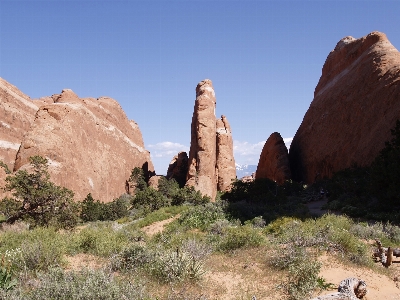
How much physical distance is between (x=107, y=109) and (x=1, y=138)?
15652mm

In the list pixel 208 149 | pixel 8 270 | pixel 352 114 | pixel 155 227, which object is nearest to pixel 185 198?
pixel 208 149

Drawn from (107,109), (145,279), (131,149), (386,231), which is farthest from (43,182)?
(107,109)

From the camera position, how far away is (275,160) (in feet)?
120

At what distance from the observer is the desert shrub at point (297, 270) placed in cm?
655

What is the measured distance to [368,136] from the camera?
85.4 feet

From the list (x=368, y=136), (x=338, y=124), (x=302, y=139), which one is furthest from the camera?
(x=302, y=139)

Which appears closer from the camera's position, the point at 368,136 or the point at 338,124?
the point at 368,136

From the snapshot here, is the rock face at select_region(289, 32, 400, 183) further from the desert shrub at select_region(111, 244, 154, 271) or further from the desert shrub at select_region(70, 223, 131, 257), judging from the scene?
the desert shrub at select_region(111, 244, 154, 271)

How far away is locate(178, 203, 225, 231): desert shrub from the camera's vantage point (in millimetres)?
16578

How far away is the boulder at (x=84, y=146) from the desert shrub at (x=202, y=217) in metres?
15.7

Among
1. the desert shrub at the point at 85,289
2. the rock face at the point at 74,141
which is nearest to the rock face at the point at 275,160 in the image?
the rock face at the point at 74,141

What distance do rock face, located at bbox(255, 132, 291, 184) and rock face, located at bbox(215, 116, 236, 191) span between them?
439 cm

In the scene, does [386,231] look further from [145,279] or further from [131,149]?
[131,149]

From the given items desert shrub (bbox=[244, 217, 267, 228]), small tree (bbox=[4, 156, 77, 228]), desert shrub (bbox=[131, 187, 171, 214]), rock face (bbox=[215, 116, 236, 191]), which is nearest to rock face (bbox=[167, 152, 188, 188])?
rock face (bbox=[215, 116, 236, 191])
